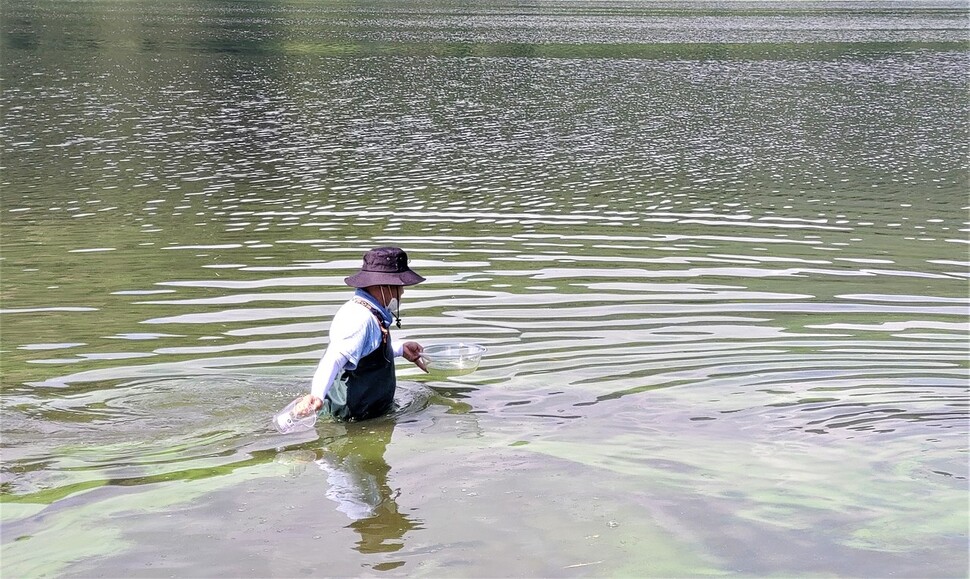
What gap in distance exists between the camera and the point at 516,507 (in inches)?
277

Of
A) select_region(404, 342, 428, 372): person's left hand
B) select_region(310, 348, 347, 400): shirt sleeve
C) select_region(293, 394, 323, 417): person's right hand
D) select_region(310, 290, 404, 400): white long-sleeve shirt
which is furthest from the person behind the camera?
select_region(404, 342, 428, 372): person's left hand

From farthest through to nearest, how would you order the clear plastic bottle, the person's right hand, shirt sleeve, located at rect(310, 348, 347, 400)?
the clear plastic bottle
shirt sleeve, located at rect(310, 348, 347, 400)
the person's right hand

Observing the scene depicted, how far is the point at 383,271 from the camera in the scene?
8234mm

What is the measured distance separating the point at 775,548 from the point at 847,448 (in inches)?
78.0

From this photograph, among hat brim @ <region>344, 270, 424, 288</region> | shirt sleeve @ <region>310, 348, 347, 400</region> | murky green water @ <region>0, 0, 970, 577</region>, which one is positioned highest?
hat brim @ <region>344, 270, 424, 288</region>

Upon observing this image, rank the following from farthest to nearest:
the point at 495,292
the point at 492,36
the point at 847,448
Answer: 1. the point at 492,36
2. the point at 495,292
3. the point at 847,448

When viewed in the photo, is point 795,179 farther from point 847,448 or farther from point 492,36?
point 492,36

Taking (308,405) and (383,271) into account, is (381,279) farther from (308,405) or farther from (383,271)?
(308,405)

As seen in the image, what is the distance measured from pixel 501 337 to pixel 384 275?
3.12m

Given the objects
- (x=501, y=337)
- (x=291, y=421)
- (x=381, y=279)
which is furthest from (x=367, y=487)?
(x=501, y=337)

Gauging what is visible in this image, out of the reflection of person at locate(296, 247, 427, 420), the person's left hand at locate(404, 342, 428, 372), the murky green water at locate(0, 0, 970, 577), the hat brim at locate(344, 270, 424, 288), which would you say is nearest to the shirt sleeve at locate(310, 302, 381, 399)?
the reflection of person at locate(296, 247, 427, 420)

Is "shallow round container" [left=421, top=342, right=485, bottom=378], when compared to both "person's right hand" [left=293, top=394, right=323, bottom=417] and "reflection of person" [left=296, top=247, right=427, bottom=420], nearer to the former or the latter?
"reflection of person" [left=296, top=247, right=427, bottom=420]

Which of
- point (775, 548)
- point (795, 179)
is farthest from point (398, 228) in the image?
point (775, 548)

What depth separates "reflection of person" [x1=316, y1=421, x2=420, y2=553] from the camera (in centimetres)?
665
